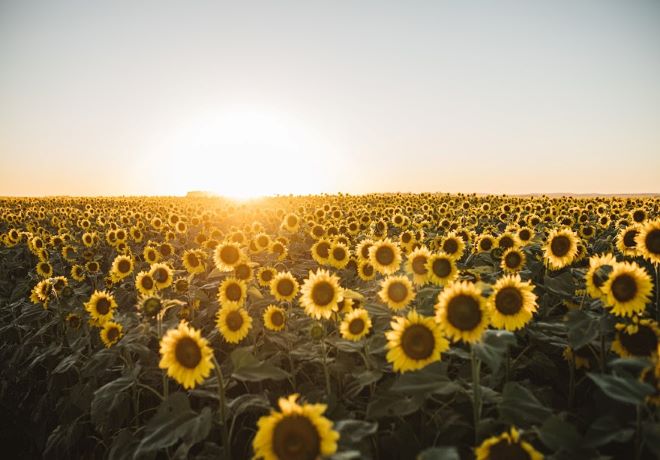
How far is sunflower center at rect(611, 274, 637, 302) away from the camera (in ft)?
10.3

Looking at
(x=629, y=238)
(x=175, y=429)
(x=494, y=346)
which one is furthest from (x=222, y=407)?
(x=629, y=238)

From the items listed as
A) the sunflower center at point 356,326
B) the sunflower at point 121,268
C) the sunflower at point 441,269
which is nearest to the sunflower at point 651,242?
the sunflower at point 441,269

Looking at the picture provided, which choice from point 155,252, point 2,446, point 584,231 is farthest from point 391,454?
point 584,231

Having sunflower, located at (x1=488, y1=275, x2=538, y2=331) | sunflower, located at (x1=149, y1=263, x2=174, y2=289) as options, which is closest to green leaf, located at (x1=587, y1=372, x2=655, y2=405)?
sunflower, located at (x1=488, y1=275, x2=538, y2=331)

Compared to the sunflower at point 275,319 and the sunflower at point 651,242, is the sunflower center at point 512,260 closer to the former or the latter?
the sunflower at point 651,242

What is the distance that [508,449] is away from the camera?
2115 mm

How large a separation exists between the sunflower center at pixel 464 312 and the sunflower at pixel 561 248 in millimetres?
3037

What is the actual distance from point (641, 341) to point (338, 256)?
4.52 m

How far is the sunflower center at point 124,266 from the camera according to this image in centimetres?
698

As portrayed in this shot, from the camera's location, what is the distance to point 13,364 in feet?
18.7

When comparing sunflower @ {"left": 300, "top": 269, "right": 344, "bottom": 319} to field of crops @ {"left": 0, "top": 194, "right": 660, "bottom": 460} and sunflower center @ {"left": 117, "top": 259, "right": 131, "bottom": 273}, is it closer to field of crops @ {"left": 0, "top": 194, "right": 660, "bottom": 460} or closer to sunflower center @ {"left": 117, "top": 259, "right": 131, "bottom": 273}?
field of crops @ {"left": 0, "top": 194, "right": 660, "bottom": 460}

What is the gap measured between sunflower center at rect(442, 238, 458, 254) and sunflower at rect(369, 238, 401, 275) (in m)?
0.99

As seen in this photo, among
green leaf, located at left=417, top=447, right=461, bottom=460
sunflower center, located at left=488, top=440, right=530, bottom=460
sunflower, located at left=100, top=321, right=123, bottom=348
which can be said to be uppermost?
green leaf, located at left=417, top=447, right=461, bottom=460

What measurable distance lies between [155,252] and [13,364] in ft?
9.60
